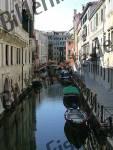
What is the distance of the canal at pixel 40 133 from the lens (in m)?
16.7

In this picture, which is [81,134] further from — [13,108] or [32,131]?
[13,108]

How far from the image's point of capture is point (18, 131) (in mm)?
19375

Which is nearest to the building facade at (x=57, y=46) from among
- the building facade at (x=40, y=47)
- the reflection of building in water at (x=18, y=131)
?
the building facade at (x=40, y=47)

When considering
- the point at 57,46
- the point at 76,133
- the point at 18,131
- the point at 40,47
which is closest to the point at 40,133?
the point at 18,131

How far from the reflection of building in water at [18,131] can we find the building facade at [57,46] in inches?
4106

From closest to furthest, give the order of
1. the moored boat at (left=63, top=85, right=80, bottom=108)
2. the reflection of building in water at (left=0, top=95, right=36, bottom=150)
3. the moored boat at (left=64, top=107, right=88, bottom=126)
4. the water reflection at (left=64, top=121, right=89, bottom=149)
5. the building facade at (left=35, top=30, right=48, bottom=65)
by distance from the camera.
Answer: the reflection of building in water at (left=0, top=95, right=36, bottom=150) → the water reflection at (left=64, top=121, right=89, bottom=149) → the moored boat at (left=64, top=107, right=88, bottom=126) → the moored boat at (left=63, top=85, right=80, bottom=108) → the building facade at (left=35, top=30, right=48, bottom=65)

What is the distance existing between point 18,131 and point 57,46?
117 m

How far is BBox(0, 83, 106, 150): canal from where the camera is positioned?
54.9 feet

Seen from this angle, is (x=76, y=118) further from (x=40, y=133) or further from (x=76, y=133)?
(x=40, y=133)

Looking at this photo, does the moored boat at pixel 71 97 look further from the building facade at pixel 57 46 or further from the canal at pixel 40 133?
the building facade at pixel 57 46

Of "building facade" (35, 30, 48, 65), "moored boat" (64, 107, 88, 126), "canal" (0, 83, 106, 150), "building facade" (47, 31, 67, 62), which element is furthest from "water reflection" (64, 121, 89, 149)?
"building facade" (47, 31, 67, 62)

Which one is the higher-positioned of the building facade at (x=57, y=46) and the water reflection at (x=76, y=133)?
the building facade at (x=57, y=46)

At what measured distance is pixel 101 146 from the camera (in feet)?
51.7

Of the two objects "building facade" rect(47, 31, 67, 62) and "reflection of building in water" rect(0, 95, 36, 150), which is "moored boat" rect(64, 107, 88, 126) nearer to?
"reflection of building in water" rect(0, 95, 36, 150)
